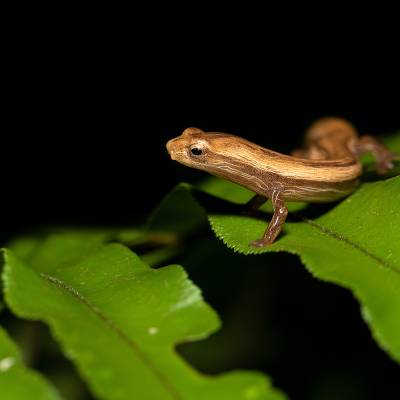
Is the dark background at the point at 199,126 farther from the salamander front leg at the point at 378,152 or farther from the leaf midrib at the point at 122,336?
the leaf midrib at the point at 122,336

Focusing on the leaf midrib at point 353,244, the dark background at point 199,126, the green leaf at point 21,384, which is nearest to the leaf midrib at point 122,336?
the green leaf at point 21,384

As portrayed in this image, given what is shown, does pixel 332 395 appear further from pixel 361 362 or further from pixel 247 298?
pixel 247 298

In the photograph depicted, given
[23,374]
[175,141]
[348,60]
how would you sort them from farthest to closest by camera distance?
1. [348,60]
2. [175,141]
3. [23,374]

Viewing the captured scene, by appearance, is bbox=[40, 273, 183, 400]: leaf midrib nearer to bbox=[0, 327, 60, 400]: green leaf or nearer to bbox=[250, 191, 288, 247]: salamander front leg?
bbox=[0, 327, 60, 400]: green leaf

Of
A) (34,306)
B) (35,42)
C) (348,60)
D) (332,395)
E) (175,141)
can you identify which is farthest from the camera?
(348,60)

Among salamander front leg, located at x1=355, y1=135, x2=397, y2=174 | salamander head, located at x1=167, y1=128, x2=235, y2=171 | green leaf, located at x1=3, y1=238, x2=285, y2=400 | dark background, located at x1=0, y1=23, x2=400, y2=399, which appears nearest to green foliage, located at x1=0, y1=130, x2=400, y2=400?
green leaf, located at x1=3, y1=238, x2=285, y2=400

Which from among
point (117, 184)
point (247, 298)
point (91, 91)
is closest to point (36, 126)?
point (91, 91)
